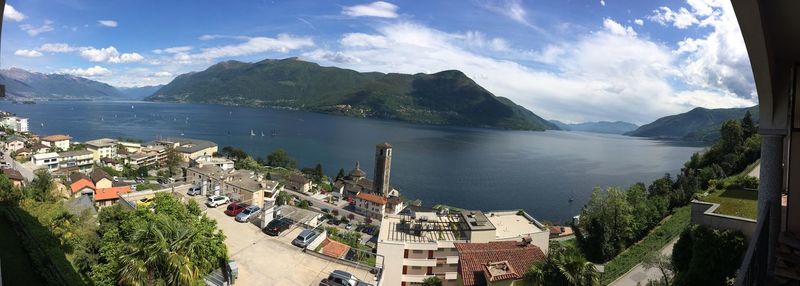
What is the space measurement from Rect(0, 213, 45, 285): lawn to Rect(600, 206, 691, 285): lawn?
1531 cm

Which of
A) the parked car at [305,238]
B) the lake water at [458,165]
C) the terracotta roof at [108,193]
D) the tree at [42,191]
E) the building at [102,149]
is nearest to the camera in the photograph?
the parked car at [305,238]

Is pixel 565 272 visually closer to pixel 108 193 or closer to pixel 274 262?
pixel 274 262

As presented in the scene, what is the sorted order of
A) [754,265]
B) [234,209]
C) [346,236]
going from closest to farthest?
[754,265] < [234,209] < [346,236]

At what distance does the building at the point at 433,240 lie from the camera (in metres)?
15.0

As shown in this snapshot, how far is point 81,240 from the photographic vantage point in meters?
10.6

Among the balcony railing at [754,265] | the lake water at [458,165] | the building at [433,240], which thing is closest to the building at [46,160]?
the lake water at [458,165]

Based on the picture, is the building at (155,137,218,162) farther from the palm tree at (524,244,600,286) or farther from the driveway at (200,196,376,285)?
the palm tree at (524,244,600,286)

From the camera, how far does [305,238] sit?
10.7 meters

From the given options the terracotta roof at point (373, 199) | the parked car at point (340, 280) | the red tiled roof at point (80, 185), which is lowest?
the terracotta roof at point (373, 199)

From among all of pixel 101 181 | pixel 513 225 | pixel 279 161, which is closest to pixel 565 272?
pixel 513 225

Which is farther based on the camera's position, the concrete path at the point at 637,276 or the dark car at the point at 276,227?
the concrete path at the point at 637,276

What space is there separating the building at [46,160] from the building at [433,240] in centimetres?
3935

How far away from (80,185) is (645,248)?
1325 inches

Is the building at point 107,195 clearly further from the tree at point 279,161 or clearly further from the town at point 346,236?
the tree at point 279,161
